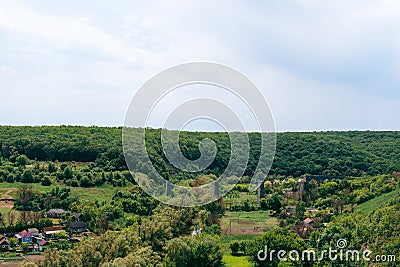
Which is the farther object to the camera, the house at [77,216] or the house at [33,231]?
the house at [77,216]

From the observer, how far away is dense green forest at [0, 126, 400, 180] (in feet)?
194

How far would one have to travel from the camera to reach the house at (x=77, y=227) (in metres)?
40.9

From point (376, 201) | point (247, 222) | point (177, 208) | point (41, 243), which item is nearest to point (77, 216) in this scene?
point (41, 243)

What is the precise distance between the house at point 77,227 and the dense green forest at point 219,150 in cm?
854

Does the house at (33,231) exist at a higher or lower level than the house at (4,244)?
higher

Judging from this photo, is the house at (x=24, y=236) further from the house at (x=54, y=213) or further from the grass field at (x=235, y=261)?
the grass field at (x=235, y=261)

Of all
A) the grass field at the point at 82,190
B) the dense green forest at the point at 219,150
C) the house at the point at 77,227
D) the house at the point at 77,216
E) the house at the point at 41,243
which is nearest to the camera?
the house at the point at 41,243

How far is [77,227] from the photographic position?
135 feet

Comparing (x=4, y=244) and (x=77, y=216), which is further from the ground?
(x=77, y=216)

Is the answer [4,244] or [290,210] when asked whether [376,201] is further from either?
[4,244]

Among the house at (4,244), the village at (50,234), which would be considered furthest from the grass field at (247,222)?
the house at (4,244)

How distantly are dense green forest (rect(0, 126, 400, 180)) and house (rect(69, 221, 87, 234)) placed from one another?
854 centimetres

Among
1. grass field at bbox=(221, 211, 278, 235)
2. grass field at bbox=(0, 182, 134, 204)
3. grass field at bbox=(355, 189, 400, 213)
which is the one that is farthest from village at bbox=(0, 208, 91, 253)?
grass field at bbox=(355, 189, 400, 213)

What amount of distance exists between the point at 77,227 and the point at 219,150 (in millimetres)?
22798
